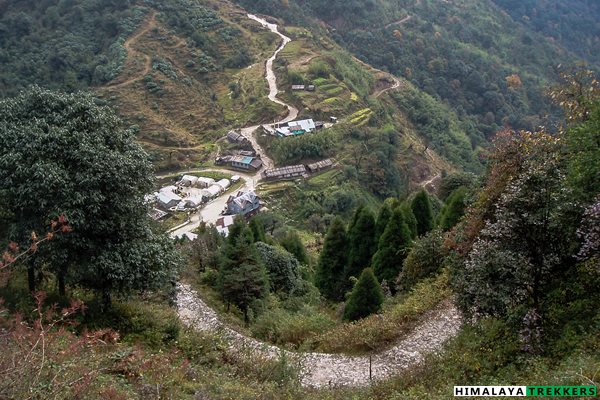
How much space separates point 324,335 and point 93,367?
725cm

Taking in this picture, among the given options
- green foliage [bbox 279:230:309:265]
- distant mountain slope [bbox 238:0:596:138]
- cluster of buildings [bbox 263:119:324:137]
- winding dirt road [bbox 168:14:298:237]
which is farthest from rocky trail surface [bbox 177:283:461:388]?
distant mountain slope [bbox 238:0:596:138]

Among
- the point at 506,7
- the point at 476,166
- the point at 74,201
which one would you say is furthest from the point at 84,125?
the point at 506,7

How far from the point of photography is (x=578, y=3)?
130375mm

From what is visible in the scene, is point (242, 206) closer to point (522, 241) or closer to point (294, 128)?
point (294, 128)

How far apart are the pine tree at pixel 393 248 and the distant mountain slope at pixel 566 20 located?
120 meters

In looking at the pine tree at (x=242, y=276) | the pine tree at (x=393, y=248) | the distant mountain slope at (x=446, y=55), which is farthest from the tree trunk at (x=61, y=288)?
the distant mountain slope at (x=446, y=55)

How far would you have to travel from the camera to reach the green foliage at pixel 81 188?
1048cm

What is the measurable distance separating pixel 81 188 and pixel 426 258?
1071 centimetres

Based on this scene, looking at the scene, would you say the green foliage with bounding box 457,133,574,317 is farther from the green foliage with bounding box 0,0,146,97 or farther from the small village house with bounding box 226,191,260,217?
the green foliage with bounding box 0,0,146,97

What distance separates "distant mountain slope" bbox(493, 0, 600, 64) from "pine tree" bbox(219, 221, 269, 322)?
124935 millimetres

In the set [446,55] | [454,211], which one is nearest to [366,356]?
[454,211]

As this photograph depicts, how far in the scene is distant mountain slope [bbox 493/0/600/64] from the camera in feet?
388

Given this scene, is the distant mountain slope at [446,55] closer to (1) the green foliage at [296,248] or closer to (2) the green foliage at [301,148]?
(2) the green foliage at [301,148]

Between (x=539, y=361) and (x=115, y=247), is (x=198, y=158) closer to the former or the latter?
(x=115, y=247)
